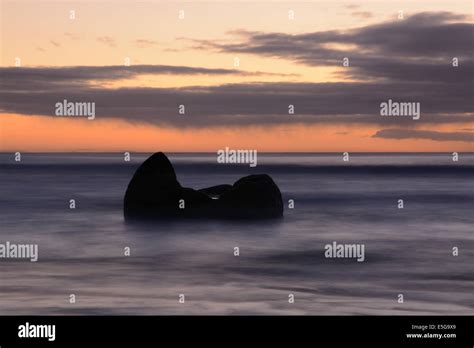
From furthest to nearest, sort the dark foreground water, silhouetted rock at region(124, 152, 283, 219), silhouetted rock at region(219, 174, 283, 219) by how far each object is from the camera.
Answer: silhouetted rock at region(219, 174, 283, 219) → silhouetted rock at region(124, 152, 283, 219) → the dark foreground water

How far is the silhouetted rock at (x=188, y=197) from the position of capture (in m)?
31.5

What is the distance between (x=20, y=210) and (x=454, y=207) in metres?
29.6

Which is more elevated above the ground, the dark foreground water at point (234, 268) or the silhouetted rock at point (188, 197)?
the silhouetted rock at point (188, 197)

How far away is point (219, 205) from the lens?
32219mm

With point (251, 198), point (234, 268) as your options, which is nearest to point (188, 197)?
point (251, 198)

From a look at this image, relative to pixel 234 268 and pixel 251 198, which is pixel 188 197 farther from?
pixel 234 268

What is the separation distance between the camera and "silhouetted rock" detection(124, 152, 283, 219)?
1241 inches

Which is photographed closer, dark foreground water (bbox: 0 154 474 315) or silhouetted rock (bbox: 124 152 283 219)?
dark foreground water (bbox: 0 154 474 315)

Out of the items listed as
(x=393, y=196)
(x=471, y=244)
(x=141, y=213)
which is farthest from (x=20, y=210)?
(x=393, y=196)

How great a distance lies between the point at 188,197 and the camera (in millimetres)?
32688

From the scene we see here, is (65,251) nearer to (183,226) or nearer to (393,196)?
(183,226)

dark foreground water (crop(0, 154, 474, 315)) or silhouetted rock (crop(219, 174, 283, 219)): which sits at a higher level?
silhouetted rock (crop(219, 174, 283, 219))
